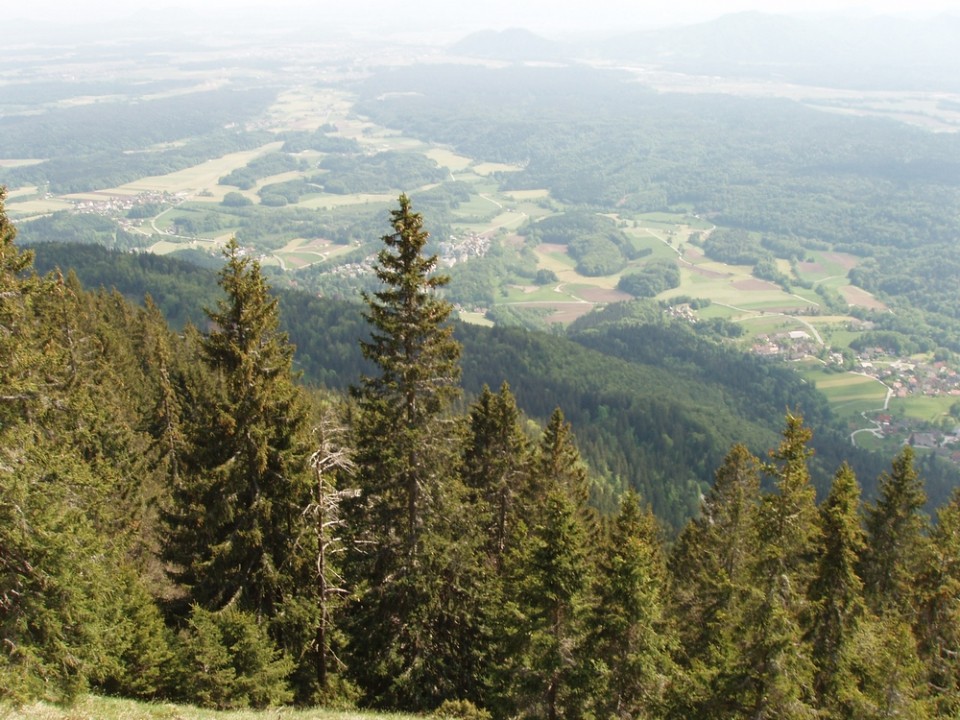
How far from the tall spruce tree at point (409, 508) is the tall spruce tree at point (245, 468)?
2469mm

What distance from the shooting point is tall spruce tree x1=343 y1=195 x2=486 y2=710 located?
2358 cm

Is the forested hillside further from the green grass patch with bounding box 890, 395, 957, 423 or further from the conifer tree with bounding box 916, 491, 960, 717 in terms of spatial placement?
the green grass patch with bounding box 890, 395, 957, 423

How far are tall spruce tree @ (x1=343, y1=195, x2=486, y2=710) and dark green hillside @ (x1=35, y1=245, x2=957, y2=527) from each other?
8184cm

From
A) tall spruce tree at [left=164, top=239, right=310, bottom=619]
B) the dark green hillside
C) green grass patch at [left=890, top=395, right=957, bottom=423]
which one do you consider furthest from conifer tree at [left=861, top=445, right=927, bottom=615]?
green grass patch at [left=890, top=395, right=957, bottom=423]

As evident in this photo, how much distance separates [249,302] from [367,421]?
20.2ft

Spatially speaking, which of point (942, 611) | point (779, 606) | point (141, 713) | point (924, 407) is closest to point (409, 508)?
point (141, 713)

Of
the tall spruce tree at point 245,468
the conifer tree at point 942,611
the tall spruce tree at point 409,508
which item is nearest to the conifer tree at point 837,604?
the conifer tree at point 942,611

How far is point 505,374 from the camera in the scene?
15762 centimetres

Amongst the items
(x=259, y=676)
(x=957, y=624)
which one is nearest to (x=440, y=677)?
(x=259, y=676)

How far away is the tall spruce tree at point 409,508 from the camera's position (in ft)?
77.4

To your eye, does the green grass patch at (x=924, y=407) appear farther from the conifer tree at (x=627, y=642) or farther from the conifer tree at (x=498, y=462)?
the conifer tree at (x=627, y=642)

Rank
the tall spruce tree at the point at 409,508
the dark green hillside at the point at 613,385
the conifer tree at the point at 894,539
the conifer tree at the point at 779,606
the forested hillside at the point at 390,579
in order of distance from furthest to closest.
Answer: the dark green hillside at the point at 613,385
the conifer tree at the point at 894,539
the tall spruce tree at the point at 409,508
the conifer tree at the point at 779,606
the forested hillside at the point at 390,579

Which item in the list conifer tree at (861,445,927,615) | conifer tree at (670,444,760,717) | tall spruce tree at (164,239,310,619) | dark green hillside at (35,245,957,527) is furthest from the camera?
dark green hillside at (35,245,957,527)

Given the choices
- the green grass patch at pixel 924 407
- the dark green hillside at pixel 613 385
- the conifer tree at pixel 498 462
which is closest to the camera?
the conifer tree at pixel 498 462
